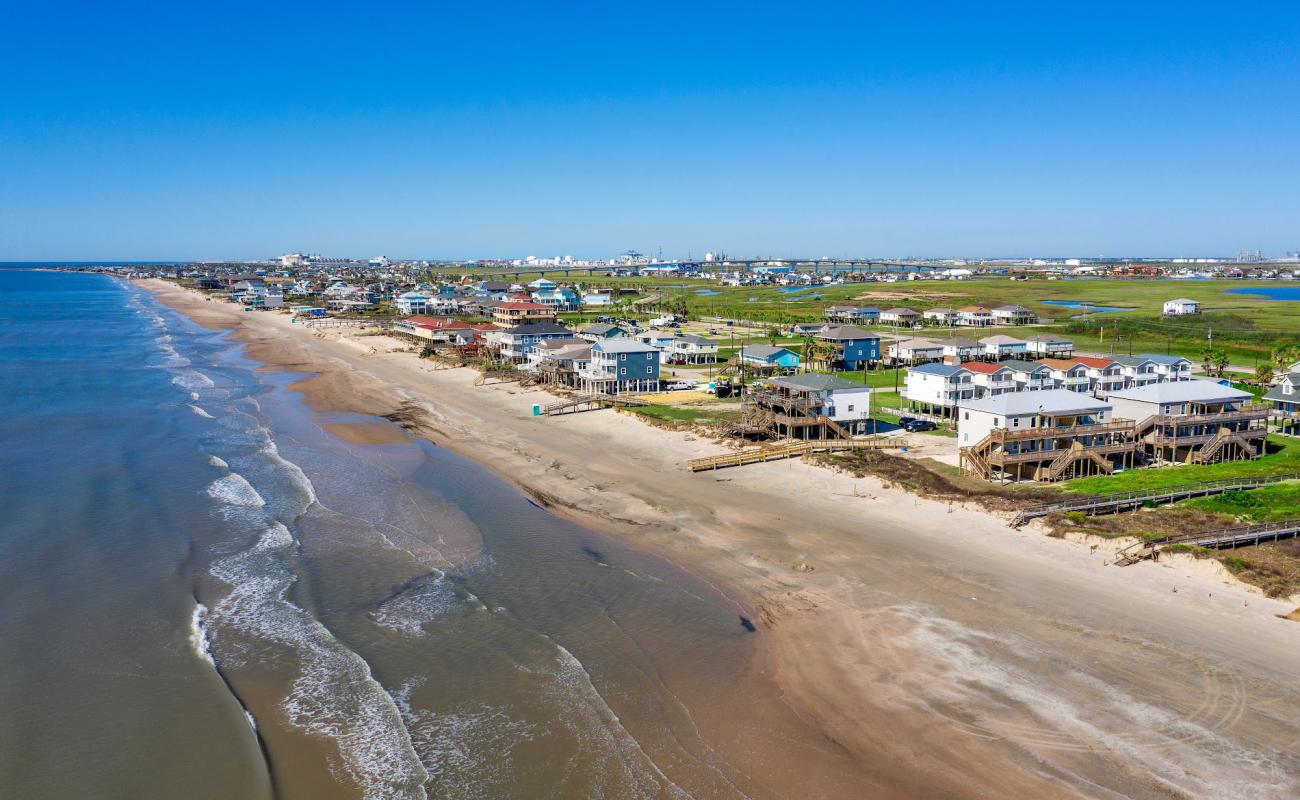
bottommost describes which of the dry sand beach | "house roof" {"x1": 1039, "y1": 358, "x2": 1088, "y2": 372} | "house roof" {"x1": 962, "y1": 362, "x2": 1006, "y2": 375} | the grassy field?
the dry sand beach

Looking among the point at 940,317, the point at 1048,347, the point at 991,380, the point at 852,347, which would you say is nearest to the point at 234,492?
the point at 991,380

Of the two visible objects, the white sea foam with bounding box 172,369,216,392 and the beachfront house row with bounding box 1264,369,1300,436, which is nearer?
the beachfront house row with bounding box 1264,369,1300,436

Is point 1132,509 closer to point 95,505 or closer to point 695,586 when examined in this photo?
point 695,586

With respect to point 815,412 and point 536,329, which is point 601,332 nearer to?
point 536,329

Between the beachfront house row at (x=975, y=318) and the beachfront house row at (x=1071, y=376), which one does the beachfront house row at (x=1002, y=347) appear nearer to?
the beachfront house row at (x=1071, y=376)

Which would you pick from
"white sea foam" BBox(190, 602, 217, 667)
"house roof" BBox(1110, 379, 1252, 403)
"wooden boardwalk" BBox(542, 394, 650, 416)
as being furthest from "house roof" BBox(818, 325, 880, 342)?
"white sea foam" BBox(190, 602, 217, 667)

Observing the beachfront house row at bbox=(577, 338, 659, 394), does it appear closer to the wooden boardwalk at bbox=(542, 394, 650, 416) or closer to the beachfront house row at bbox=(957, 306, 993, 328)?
the wooden boardwalk at bbox=(542, 394, 650, 416)
